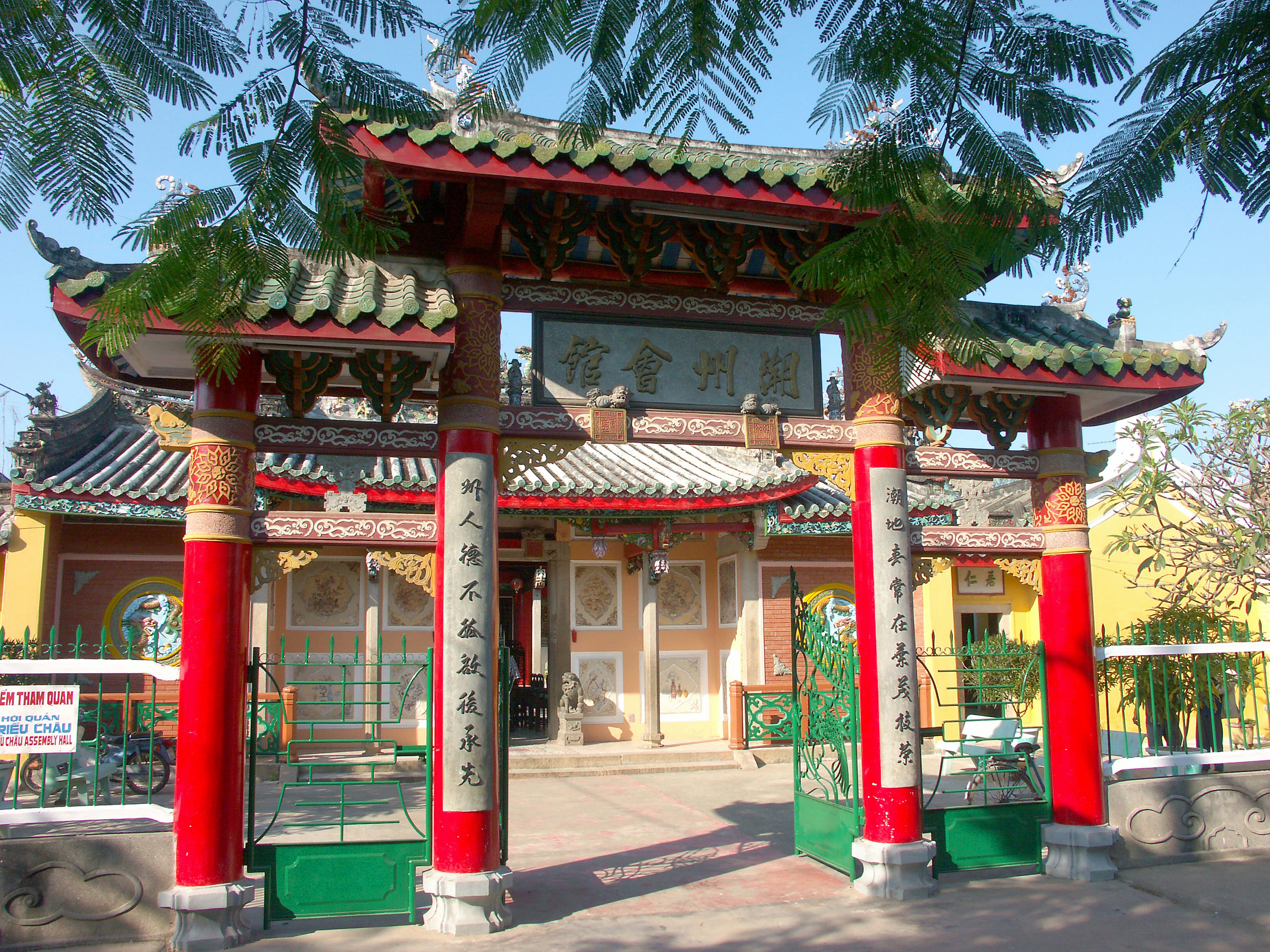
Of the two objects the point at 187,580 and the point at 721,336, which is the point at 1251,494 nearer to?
the point at 721,336

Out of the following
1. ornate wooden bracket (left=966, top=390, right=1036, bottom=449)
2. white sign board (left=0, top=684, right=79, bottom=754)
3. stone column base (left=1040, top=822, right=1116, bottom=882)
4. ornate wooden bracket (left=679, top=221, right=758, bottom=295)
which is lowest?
stone column base (left=1040, top=822, right=1116, bottom=882)

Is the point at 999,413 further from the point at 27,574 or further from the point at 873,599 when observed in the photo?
the point at 27,574

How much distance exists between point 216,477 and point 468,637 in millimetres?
1548

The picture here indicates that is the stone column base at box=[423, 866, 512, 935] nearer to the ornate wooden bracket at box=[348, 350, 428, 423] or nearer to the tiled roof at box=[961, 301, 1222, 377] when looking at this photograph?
the ornate wooden bracket at box=[348, 350, 428, 423]

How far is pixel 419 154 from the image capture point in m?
4.95

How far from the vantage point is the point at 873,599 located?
604 centimetres

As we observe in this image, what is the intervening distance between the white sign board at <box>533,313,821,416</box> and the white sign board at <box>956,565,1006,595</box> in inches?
380

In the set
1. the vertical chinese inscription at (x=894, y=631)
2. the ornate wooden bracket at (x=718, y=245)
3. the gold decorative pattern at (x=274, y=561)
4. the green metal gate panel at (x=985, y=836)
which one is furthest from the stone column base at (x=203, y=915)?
the ornate wooden bracket at (x=718, y=245)

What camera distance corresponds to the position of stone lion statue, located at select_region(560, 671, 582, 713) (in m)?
12.7

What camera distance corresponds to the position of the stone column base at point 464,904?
5.13m

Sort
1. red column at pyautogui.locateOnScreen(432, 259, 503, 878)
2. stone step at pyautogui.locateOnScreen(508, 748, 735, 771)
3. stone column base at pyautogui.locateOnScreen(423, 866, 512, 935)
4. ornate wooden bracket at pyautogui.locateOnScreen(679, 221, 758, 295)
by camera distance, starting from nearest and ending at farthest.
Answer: stone column base at pyautogui.locateOnScreen(423, 866, 512, 935)
red column at pyautogui.locateOnScreen(432, 259, 503, 878)
ornate wooden bracket at pyautogui.locateOnScreen(679, 221, 758, 295)
stone step at pyautogui.locateOnScreen(508, 748, 735, 771)

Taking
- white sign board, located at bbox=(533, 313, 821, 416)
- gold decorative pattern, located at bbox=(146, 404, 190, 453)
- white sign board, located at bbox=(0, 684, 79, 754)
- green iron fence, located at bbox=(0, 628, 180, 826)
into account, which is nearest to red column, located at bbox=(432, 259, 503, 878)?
white sign board, located at bbox=(533, 313, 821, 416)

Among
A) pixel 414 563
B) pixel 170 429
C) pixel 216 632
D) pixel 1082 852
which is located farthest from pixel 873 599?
pixel 170 429

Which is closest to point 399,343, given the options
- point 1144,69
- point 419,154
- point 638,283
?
point 419,154
